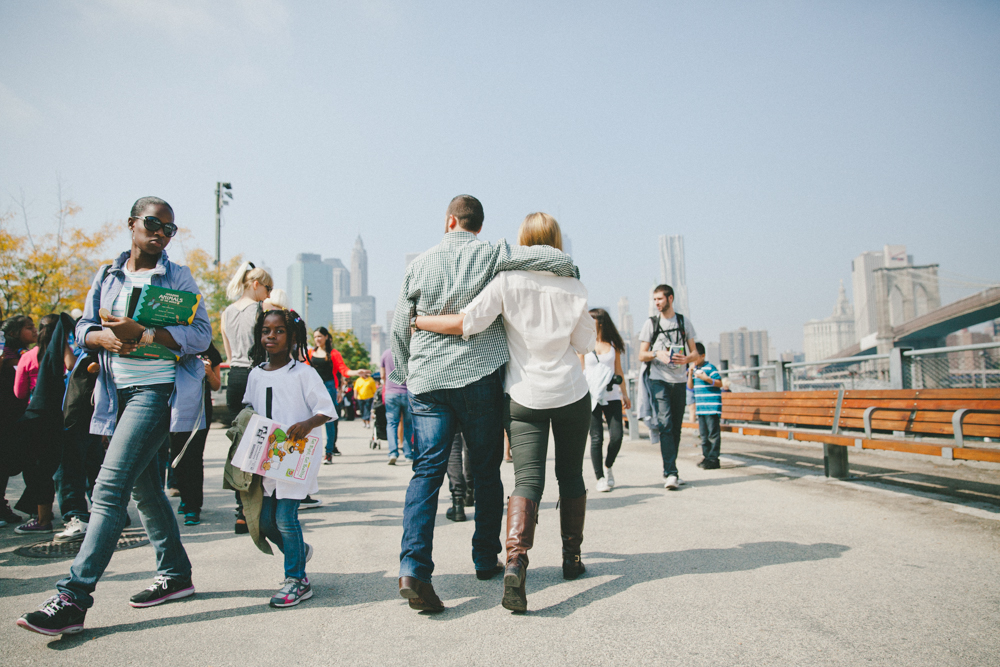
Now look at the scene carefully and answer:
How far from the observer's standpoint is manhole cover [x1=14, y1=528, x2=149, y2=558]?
4.21 metres

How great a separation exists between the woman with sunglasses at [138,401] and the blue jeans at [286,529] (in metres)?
0.45

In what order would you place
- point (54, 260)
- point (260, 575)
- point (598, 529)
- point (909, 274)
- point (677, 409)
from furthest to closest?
point (909, 274) < point (54, 260) < point (677, 409) < point (598, 529) < point (260, 575)

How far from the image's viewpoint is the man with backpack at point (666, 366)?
6.37 m

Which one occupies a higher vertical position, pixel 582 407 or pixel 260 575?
pixel 582 407

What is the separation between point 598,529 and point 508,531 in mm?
1717

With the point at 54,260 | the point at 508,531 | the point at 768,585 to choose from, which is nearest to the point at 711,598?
the point at 768,585

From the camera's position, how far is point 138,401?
3033 mm

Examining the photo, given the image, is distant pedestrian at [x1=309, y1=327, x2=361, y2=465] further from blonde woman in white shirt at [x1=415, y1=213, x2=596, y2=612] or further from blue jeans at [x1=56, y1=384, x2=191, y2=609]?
blonde woman in white shirt at [x1=415, y1=213, x2=596, y2=612]

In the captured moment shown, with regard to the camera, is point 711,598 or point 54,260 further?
point 54,260

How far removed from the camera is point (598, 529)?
4555mm

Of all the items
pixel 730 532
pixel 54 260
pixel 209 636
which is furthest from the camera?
pixel 54 260

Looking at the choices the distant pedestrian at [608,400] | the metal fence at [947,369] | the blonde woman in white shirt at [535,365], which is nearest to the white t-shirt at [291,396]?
the blonde woman in white shirt at [535,365]

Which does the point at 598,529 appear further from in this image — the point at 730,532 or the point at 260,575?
the point at 260,575

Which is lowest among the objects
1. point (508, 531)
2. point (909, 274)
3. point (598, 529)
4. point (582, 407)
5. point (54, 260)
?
point (598, 529)
